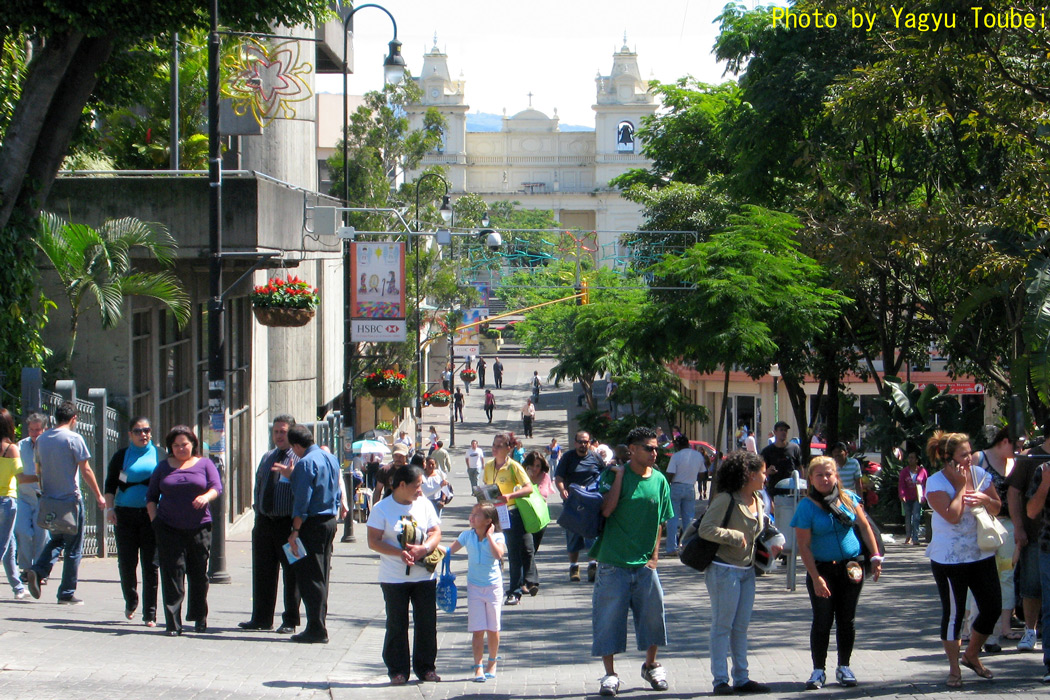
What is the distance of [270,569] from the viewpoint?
938cm

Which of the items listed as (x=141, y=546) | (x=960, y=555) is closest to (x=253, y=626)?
(x=141, y=546)

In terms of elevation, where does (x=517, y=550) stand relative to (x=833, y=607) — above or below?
below

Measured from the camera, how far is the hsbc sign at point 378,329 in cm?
1933

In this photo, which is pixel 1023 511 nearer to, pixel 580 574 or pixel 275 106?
pixel 580 574

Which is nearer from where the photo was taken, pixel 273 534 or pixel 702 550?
pixel 702 550

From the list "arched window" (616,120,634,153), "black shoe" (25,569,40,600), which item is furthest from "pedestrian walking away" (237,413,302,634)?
"arched window" (616,120,634,153)

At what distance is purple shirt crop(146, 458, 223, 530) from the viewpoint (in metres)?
8.83

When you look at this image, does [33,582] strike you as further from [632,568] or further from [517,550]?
[632,568]

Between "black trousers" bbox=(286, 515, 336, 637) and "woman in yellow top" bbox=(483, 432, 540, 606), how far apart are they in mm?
3058

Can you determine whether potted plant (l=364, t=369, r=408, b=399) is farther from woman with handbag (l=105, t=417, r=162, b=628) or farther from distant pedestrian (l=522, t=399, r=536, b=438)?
distant pedestrian (l=522, t=399, r=536, b=438)

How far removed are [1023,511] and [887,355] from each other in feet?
51.6

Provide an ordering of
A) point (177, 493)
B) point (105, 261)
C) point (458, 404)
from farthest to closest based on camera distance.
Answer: point (458, 404) < point (105, 261) < point (177, 493)

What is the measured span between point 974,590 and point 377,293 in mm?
13105

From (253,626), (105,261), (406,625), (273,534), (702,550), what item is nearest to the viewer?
(702,550)
